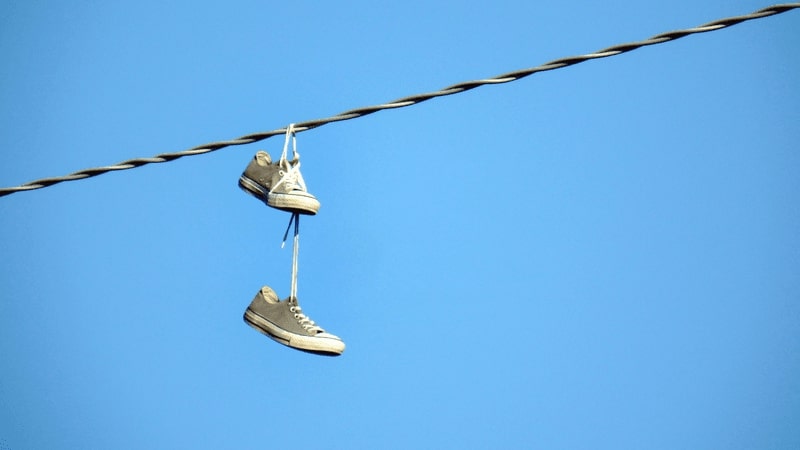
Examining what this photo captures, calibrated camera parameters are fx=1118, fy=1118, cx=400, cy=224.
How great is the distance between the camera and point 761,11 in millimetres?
4270

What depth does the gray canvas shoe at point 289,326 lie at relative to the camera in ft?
19.9

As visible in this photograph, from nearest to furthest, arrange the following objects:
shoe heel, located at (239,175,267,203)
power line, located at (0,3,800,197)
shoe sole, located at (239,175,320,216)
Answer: power line, located at (0,3,800,197), shoe sole, located at (239,175,320,216), shoe heel, located at (239,175,267,203)

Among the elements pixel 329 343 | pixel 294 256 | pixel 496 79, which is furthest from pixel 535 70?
pixel 329 343

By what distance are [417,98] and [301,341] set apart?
6.26 ft

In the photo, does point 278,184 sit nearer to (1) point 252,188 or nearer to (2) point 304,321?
(1) point 252,188

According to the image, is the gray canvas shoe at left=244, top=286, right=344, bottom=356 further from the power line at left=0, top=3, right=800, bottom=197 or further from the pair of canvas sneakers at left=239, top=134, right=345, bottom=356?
the power line at left=0, top=3, right=800, bottom=197

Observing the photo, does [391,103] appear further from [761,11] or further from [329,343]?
[329,343]

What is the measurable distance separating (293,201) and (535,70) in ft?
5.88

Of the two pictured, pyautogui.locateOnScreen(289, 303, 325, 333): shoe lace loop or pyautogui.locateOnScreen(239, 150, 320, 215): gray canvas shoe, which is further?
pyautogui.locateOnScreen(289, 303, 325, 333): shoe lace loop

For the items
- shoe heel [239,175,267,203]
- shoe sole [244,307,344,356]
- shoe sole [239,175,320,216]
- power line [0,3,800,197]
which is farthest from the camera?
shoe heel [239,175,267,203]

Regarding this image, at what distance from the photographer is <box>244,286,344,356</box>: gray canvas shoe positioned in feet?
19.9

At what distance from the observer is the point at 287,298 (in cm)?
632

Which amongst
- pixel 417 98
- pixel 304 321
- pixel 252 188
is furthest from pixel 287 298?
pixel 417 98

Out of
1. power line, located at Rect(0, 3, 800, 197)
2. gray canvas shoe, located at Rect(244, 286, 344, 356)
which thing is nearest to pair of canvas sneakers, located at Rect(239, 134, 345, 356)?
gray canvas shoe, located at Rect(244, 286, 344, 356)
